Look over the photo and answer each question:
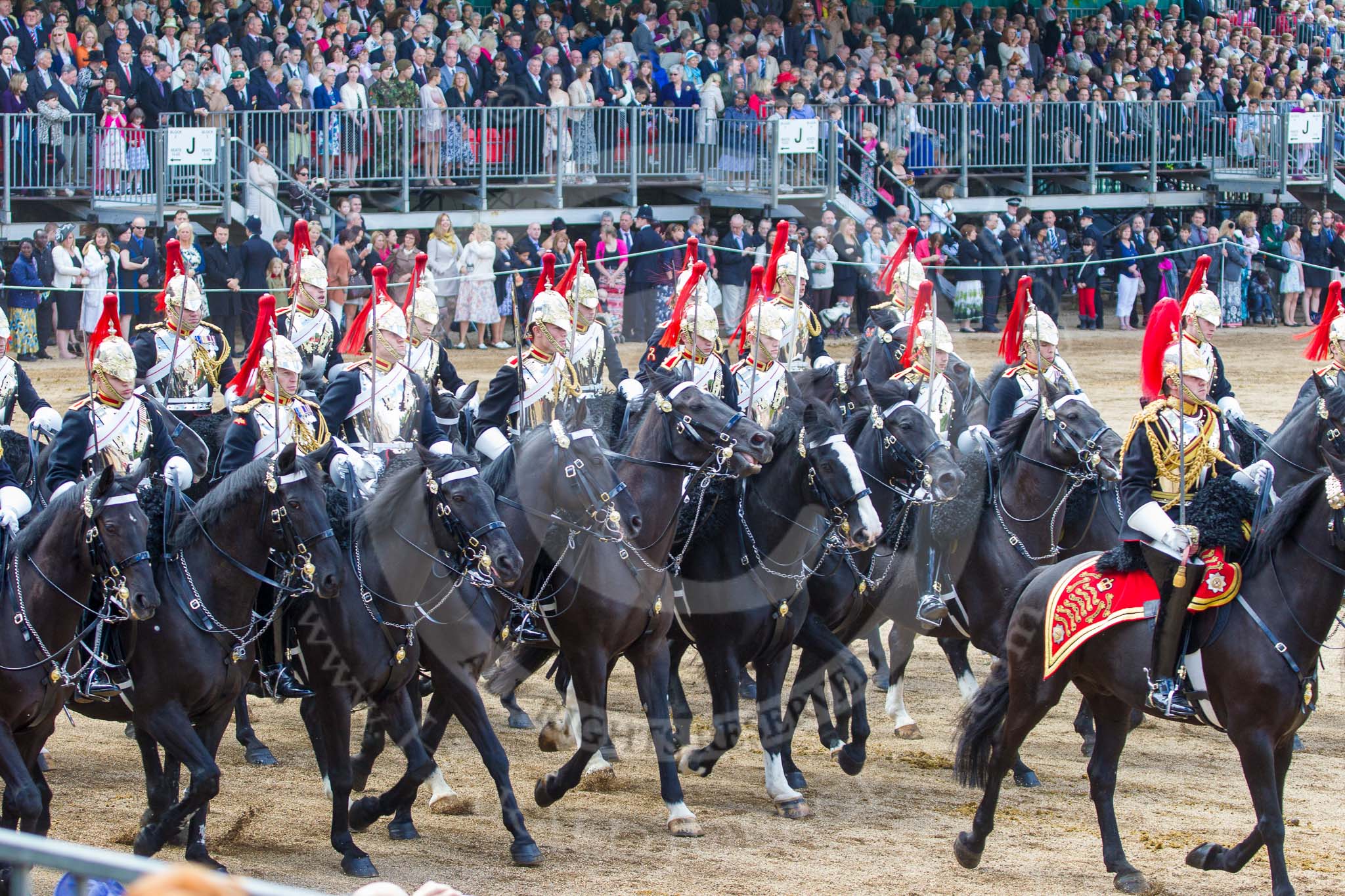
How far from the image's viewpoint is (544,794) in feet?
27.8

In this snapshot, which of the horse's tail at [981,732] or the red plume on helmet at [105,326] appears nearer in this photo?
the horse's tail at [981,732]

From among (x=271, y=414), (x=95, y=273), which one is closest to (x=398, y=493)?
(x=271, y=414)

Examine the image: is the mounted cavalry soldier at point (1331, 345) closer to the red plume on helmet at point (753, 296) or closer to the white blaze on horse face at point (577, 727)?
the red plume on helmet at point (753, 296)

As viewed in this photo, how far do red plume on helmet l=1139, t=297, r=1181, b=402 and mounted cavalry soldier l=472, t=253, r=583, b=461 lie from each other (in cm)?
332

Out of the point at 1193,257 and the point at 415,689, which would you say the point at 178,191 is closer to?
the point at 415,689

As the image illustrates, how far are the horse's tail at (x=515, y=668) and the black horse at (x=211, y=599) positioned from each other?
1.73 meters

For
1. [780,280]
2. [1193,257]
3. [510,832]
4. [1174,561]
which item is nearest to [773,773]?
[510,832]

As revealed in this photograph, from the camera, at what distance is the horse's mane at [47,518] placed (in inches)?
290

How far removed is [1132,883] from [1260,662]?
1064mm

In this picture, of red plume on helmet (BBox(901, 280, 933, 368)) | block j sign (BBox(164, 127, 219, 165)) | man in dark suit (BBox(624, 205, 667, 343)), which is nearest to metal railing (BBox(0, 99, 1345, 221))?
block j sign (BBox(164, 127, 219, 165))

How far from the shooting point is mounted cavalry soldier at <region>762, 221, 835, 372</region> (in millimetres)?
12461

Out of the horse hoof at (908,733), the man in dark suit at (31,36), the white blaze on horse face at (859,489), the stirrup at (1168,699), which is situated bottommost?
the horse hoof at (908,733)

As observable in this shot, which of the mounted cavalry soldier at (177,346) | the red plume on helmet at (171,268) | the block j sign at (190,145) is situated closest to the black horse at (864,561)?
the mounted cavalry soldier at (177,346)

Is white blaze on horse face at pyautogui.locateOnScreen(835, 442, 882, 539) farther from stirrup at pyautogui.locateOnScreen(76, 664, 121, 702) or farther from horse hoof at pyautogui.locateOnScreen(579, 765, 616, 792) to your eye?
stirrup at pyautogui.locateOnScreen(76, 664, 121, 702)
